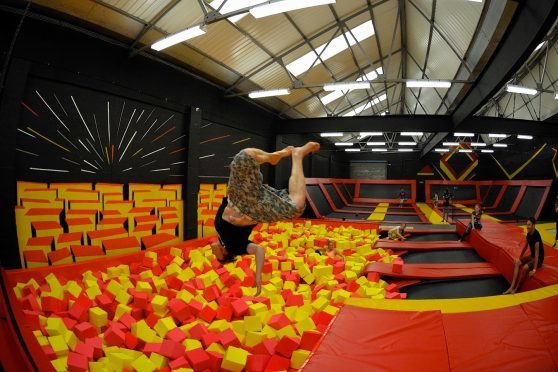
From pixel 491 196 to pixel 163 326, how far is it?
1677 centimetres

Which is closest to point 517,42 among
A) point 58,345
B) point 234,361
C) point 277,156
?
point 277,156

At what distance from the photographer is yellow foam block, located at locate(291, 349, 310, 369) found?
243cm

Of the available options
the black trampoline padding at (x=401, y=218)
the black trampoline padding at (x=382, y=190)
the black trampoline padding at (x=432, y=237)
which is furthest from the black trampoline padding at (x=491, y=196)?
the black trampoline padding at (x=432, y=237)

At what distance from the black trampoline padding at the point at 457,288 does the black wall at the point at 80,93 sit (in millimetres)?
4899

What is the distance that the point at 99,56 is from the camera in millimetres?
5016

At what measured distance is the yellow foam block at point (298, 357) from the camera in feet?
7.96

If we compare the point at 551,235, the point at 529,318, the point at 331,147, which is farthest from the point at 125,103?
the point at 331,147

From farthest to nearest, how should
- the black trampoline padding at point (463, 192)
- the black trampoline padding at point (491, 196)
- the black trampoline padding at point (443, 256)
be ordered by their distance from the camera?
the black trampoline padding at point (463, 192)
the black trampoline padding at point (491, 196)
the black trampoline padding at point (443, 256)

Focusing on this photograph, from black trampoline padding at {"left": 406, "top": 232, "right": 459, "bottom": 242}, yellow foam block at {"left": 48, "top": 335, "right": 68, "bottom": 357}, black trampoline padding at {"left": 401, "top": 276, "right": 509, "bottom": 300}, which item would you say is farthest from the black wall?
black trampoline padding at {"left": 406, "top": 232, "right": 459, "bottom": 242}

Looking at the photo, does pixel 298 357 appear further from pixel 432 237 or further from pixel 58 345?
pixel 432 237

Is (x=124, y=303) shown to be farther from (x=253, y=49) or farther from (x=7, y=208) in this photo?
(x=253, y=49)

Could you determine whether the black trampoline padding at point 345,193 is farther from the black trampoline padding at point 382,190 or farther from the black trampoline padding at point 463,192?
the black trampoline padding at point 463,192

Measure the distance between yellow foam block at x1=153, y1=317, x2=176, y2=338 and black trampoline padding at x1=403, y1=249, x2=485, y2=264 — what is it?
15.5 feet

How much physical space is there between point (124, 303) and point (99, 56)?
4.21 m
